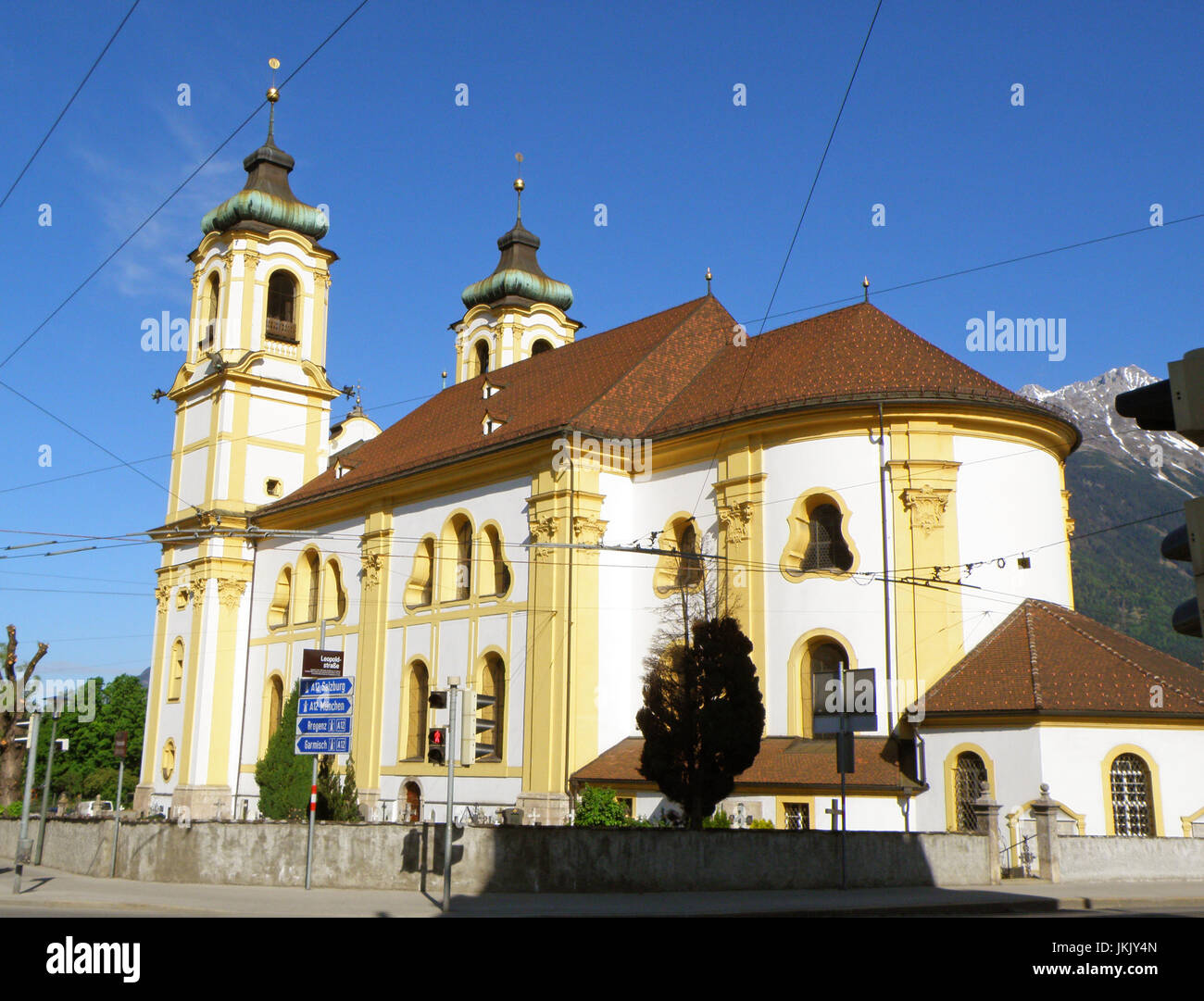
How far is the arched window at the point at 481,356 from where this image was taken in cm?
5469

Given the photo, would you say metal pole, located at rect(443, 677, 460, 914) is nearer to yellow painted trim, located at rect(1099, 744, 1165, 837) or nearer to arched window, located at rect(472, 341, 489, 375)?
yellow painted trim, located at rect(1099, 744, 1165, 837)

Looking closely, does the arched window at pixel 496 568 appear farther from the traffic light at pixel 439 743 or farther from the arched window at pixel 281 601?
the traffic light at pixel 439 743

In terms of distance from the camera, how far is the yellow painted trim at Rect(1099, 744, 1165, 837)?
2564 cm

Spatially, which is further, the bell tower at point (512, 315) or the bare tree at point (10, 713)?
the bell tower at point (512, 315)

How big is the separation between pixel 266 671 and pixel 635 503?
648 inches

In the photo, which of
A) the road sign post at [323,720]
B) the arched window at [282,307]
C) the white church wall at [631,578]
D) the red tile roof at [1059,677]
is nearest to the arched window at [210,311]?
the arched window at [282,307]

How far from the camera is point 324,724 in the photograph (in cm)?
1831

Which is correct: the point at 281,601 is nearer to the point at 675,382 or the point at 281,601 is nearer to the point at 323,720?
the point at 675,382

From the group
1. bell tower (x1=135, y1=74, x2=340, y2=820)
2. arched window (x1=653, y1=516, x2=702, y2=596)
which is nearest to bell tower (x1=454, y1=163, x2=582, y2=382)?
bell tower (x1=135, y1=74, x2=340, y2=820)

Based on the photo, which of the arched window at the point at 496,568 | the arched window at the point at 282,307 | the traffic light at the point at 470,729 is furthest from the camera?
the arched window at the point at 282,307

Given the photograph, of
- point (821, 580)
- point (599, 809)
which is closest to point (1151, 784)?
point (821, 580)

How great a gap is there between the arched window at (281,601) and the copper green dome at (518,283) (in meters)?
16.0
